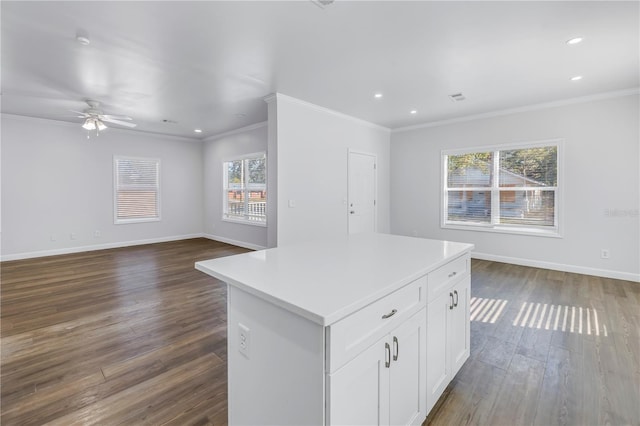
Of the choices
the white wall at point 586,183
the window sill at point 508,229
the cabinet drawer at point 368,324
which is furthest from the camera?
the window sill at point 508,229

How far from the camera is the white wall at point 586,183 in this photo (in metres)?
4.06

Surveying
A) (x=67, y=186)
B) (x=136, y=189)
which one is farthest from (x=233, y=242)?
(x=67, y=186)

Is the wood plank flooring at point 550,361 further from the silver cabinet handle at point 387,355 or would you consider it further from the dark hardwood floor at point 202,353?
the silver cabinet handle at point 387,355

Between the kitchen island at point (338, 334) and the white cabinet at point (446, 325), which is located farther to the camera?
the white cabinet at point (446, 325)

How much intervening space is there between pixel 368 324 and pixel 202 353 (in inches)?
70.1

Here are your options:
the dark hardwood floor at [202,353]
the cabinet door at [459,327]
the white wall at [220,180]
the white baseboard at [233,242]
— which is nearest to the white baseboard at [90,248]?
the white baseboard at [233,242]

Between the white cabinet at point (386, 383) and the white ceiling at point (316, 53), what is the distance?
231 cm

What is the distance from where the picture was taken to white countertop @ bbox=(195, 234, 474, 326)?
1.03 metres

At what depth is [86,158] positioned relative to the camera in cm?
622

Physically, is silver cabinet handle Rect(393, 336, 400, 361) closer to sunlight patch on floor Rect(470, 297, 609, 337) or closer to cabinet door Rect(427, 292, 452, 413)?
cabinet door Rect(427, 292, 452, 413)

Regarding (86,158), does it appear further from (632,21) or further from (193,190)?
(632,21)

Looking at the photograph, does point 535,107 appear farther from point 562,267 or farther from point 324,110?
point 324,110

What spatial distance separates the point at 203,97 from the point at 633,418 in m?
5.28

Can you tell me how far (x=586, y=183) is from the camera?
435cm
